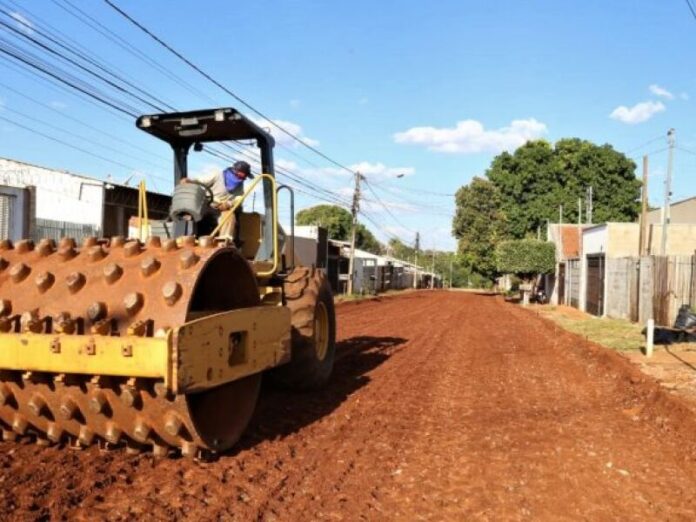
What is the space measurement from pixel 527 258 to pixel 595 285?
43.3 feet

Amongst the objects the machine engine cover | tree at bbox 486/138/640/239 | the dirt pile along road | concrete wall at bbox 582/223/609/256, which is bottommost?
the dirt pile along road

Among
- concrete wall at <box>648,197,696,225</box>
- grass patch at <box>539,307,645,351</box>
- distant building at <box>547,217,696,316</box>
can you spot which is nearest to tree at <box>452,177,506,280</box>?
concrete wall at <box>648,197,696,225</box>

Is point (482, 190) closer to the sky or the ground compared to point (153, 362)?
closer to the sky

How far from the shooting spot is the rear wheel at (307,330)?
20.7ft

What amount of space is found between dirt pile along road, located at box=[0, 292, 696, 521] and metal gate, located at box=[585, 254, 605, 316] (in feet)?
53.3

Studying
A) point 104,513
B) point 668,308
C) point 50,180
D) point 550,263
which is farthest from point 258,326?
point 550,263

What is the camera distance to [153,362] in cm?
359

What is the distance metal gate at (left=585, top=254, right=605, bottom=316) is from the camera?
955 inches

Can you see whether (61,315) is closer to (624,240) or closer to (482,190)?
(624,240)

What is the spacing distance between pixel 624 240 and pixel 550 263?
39.3ft

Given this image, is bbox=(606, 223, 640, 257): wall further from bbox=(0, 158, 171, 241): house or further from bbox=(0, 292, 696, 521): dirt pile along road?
bbox=(0, 292, 696, 521): dirt pile along road

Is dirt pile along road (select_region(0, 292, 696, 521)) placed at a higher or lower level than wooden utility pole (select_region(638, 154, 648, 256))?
lower

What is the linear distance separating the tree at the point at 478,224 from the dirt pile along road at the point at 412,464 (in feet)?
166

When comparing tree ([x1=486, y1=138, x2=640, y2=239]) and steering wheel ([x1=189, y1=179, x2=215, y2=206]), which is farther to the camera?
tree ([x1=486, y1=138, x2=640, y2=239])
